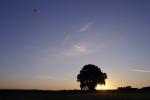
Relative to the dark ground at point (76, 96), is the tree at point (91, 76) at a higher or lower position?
higher

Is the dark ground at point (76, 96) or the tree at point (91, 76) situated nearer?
the dark ground at point (76, 96)

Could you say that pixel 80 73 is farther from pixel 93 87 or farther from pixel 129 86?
pixel 129 86

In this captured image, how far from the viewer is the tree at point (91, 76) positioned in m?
95.9

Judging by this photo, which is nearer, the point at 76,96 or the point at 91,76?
the point at 76,96

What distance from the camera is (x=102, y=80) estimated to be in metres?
96.2

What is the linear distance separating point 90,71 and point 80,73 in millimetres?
3832

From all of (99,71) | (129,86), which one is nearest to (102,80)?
(99,71)

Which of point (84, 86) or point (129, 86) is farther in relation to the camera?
point (129, 86)

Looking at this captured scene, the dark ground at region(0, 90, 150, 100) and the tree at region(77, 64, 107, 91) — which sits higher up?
the tree at region(77, 64, 107, 91)

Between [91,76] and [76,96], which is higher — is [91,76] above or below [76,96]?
above

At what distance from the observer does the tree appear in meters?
95.9

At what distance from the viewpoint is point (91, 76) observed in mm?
95688

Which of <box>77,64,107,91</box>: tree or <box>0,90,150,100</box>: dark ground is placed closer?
<box>0,90,150,100</box>: dark ground

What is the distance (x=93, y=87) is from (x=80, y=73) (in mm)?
5692
